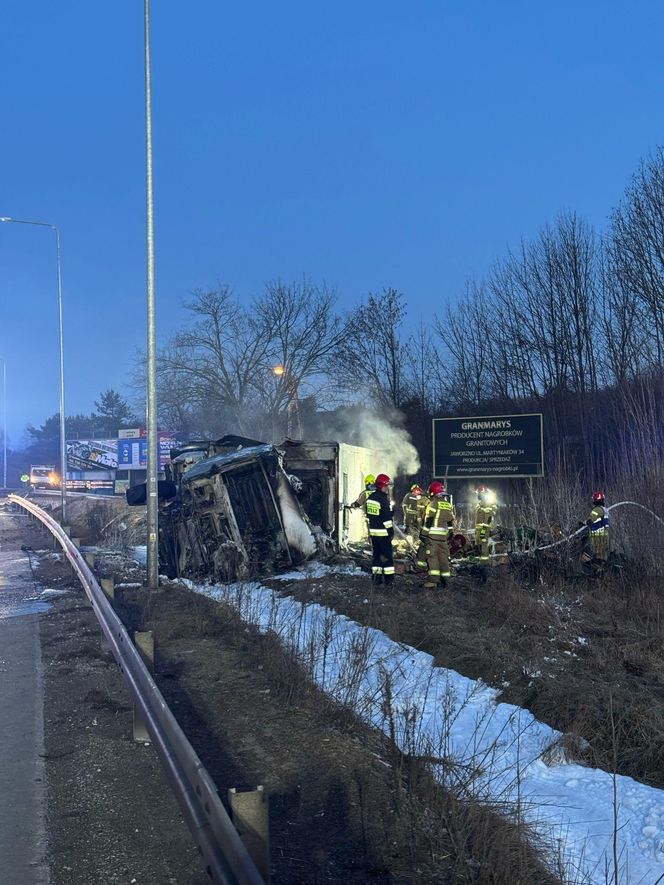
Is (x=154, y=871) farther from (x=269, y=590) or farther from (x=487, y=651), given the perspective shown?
(x=269, y=590)

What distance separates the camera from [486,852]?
377 centimetres

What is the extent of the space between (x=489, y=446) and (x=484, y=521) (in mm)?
6003

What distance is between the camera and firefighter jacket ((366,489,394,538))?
1334 cm

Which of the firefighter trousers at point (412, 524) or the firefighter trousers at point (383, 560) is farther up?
the firefighter trousers at point (412, 524)

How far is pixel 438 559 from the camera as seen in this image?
12.9 m

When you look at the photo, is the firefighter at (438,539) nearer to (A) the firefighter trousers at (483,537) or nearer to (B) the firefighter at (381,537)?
(B) the firefighter at (381,537)

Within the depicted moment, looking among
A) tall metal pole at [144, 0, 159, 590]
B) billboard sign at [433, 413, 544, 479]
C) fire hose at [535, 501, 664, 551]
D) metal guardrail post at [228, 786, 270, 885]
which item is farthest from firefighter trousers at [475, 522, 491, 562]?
metal guardrail post at [228, 786, 270, 885]

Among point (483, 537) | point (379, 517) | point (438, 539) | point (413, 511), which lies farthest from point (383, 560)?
point (413, 511)

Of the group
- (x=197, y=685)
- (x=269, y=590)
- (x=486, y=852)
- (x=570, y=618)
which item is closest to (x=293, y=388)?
(x=269, y=590)

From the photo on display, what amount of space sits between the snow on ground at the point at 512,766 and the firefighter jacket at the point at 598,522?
18.4 feet

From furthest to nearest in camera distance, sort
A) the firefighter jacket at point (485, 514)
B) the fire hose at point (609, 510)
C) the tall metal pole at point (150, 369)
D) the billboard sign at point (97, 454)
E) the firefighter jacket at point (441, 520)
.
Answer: the billboard sign at point (97, 454) → the firefighter jacket at point (485, 514) → the fire hose at point (609, 510) → the firefighter jacket at point (441, 520) → the tall metal pole at point (150, 369)

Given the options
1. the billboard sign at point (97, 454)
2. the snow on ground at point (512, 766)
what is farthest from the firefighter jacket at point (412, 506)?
the billboard sign at point (97, 454)

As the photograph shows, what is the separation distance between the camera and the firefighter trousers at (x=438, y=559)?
12.9 metres

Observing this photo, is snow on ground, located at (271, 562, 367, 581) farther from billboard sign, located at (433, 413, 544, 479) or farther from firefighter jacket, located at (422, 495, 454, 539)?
billboard sign, located at (433, 413, 544, 479)
